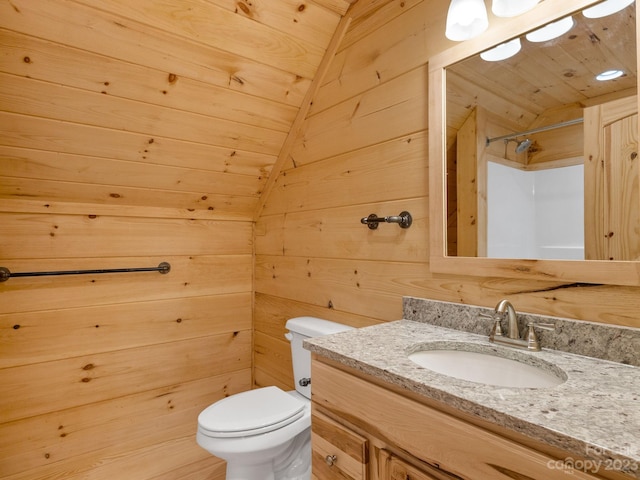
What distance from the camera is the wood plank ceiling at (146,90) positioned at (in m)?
1.34

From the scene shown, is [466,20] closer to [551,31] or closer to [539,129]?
[551,31]

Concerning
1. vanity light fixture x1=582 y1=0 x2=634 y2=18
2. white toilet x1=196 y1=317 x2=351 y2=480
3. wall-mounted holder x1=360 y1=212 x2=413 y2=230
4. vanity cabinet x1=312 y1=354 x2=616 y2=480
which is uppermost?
vanity light fixture x1=582 y1=0 x2=634 y2=18

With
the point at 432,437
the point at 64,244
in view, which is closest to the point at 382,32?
the point at 432,437

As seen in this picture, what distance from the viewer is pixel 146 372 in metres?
1.97

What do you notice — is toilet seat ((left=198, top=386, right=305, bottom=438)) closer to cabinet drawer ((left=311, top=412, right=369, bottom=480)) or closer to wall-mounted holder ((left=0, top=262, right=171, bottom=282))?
cabinet drawer ((left=311, top=412, right=369, bottom=480))

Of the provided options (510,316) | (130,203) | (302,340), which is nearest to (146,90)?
(130,203)

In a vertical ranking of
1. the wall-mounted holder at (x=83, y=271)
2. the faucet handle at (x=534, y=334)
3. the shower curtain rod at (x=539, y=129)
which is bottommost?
the faucet handle at (x=534, y=334)

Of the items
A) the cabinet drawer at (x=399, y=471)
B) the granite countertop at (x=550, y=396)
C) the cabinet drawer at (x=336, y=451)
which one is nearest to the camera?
the granite countertop at (x=550, y=396)

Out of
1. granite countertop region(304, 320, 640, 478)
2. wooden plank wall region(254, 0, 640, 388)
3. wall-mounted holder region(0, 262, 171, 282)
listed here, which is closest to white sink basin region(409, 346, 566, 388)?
granite countertop region(304, 320, 640, 478)

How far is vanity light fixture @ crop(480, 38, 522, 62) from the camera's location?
3.64 ft

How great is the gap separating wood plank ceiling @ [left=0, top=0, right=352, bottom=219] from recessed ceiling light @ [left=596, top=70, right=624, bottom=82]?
109 cm

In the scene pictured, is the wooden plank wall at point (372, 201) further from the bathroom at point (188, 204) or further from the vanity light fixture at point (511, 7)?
the vanity light fixture at point (511, 7)

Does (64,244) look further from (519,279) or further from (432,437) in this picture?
(519,279)

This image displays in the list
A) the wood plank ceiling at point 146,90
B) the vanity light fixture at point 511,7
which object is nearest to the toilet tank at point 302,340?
the wood plank ceiling at point 146,90
